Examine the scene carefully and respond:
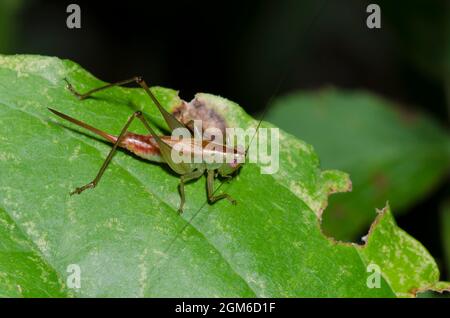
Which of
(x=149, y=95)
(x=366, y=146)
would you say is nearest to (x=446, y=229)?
(x=366, y=146)

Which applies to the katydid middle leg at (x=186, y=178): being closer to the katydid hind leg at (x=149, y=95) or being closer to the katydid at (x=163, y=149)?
the katydid at (x=163, y=149)

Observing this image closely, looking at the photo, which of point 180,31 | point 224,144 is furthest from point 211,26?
point 224,144

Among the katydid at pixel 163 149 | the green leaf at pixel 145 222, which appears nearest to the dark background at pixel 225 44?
the katydid at pixel 163 149

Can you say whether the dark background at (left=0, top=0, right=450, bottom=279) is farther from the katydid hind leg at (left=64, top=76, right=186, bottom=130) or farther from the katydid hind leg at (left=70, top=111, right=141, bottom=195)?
the katydid hind leg at (left=70, top=111, right=141, bottom=195)

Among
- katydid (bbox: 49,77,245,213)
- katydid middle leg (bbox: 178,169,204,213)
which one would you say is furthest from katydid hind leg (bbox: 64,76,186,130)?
katydid middle leg (bbox: 178,169,204,213)

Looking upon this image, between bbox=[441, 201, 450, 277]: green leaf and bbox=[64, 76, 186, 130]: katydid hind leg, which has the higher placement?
bbox=[64, 76, 186, 130]: katydid hind leg

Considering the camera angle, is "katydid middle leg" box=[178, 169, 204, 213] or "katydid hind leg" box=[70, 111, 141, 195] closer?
"katydid hind leg" box=[70, 111, 141, 195]

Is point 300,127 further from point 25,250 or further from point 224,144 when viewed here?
point 25,250
